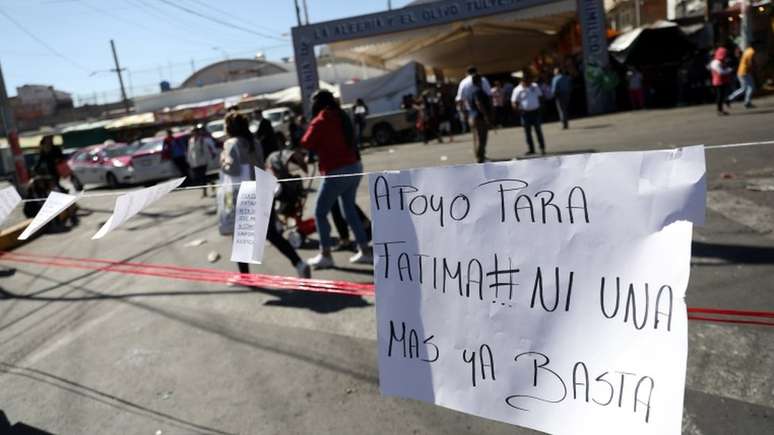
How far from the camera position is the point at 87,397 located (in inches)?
135

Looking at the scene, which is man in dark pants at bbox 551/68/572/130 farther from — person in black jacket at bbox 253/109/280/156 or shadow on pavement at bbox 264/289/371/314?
shadow on pavement at bbox 264/289/371/314

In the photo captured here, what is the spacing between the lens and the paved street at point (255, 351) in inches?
112

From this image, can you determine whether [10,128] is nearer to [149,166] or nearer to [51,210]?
[149,166]

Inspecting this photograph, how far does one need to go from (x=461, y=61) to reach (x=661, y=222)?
3321 centimetres

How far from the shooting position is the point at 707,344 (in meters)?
3.19

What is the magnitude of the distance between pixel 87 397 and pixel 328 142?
9.15 ft

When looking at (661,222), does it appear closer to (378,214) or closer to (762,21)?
(378,214)

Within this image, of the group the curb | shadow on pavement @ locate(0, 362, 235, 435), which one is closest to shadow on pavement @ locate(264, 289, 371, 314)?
shadow on pavement @ locate(0, 362, 235, 435)

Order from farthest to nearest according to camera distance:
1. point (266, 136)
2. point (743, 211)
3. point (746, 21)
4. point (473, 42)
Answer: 1. point (473, 42)
2. point (746, 21)
3. point (266, 136)
4. point (743, 211)

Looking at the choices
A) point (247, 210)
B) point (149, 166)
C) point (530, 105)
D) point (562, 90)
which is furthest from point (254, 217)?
point (149, 166)

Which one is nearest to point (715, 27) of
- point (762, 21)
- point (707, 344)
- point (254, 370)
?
point (762, 21)

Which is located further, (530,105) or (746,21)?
(746,21)

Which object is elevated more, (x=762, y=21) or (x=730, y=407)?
(x=762, y=21)

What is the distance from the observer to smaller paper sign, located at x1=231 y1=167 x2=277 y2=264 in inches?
96.0
